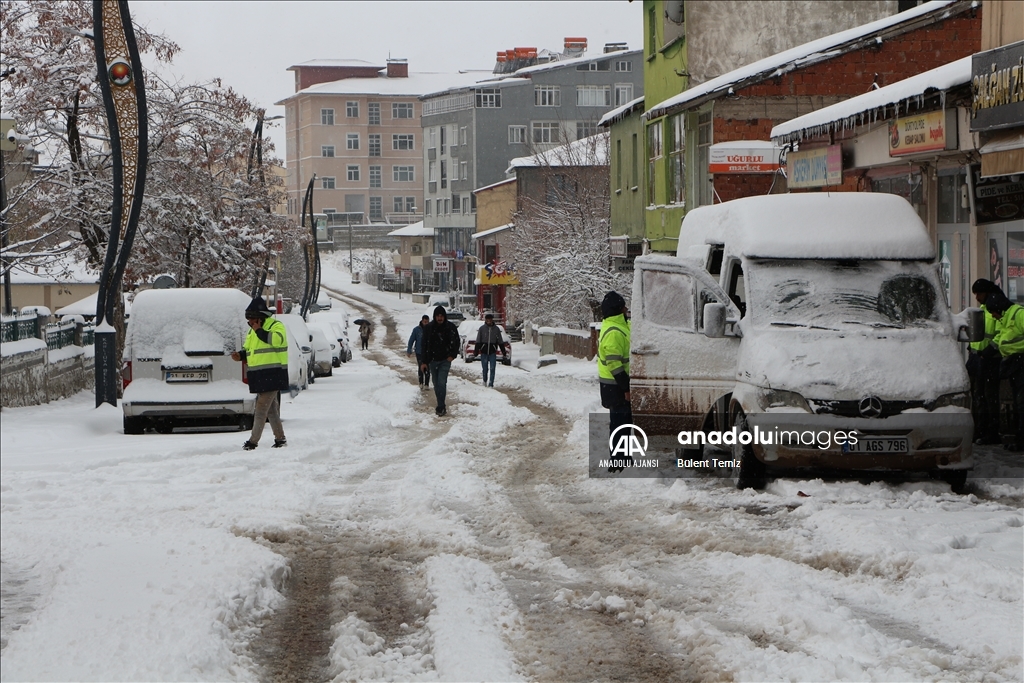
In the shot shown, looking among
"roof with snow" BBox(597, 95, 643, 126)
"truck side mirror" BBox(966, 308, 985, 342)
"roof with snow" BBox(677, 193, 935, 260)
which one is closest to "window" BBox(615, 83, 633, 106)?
"roof with snow" BBox(597, 95, 643, 126)

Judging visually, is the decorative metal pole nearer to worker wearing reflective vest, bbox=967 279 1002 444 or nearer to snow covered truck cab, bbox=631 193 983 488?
snow covered truck cab, bbox=631 193 983 488

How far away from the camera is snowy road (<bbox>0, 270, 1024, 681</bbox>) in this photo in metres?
5.13

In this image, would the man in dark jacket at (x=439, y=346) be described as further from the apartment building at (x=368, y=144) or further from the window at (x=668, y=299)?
the apartment building at (x=368, y=144)

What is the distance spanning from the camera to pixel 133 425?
51.9 ft

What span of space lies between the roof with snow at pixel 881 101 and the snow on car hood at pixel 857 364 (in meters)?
4.19

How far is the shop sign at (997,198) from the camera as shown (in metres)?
14.4

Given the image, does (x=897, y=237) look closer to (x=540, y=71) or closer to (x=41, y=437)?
(x=41, y=437)

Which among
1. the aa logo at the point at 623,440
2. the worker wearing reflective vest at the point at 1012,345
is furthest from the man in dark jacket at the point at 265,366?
the worker wearing reflective vest at the point at 1012,345

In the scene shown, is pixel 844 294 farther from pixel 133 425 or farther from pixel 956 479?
pixel 133 425

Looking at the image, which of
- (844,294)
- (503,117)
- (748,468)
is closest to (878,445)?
(748,468)

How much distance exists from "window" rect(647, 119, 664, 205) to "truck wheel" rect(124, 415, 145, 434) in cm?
1864

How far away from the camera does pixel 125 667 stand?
4.99 metres

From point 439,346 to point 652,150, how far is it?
14.4m

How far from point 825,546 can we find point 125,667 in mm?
4903
